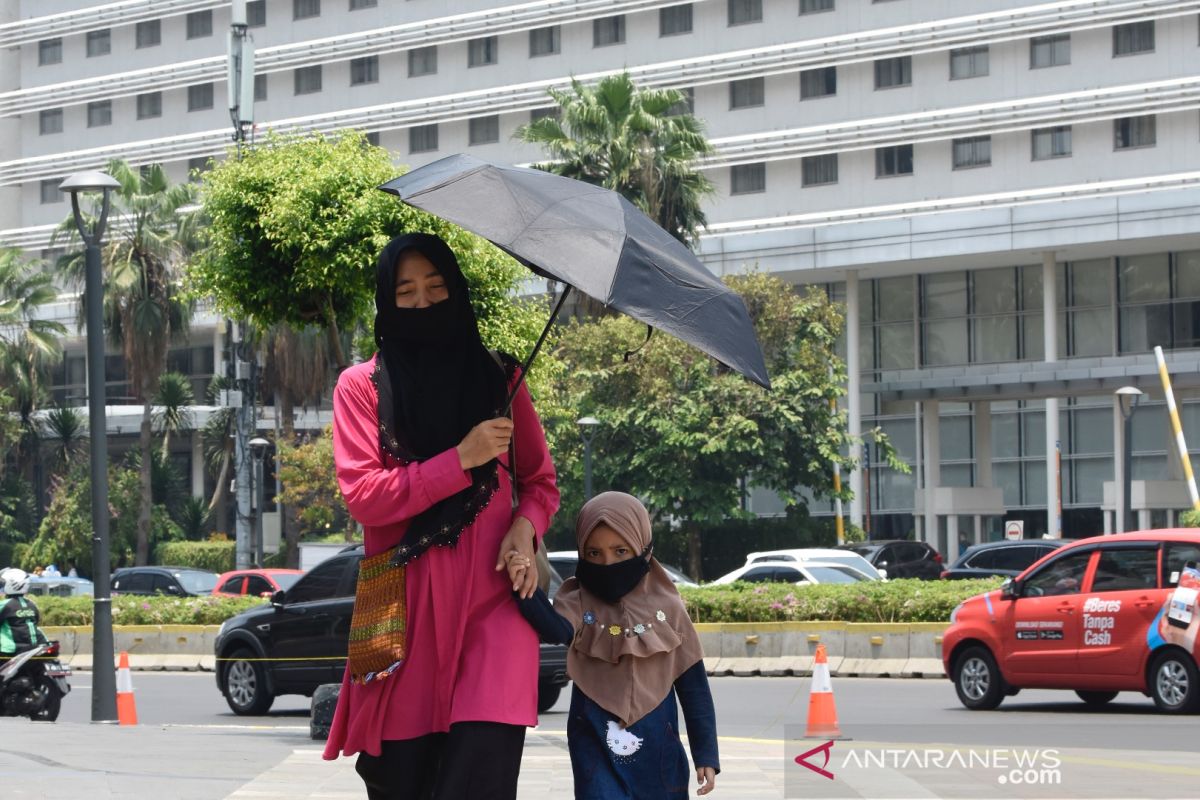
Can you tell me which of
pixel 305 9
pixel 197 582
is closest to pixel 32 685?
pixel 197 582

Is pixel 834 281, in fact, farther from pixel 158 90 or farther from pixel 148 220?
pixel 158 90

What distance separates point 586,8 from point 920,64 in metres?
12.8

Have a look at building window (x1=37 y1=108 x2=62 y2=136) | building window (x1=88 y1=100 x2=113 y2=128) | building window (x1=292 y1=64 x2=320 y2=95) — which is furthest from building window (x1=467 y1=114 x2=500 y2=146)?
building window (x1=37 y1=108 x2=62 y2=136)

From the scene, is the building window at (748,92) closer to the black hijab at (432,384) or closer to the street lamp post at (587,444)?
the street lamp post at (587,444)

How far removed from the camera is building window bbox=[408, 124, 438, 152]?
66.6 meters

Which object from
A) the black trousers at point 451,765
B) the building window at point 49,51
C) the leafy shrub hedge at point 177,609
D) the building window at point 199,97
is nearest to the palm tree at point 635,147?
the leafy shrub hedge at point 177,609

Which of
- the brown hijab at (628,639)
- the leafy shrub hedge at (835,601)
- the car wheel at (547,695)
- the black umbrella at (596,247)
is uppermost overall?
the black umbrella at (596,247)

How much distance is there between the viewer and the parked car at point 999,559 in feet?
101

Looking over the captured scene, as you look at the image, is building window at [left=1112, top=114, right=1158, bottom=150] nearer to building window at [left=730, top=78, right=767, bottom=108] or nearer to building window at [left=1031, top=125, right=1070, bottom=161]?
building window at [left=1031, top=125, right=1070, bottom=161]

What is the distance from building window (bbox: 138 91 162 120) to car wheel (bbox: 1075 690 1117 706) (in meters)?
61.0

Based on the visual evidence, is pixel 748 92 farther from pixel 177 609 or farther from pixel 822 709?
pixel 822 709

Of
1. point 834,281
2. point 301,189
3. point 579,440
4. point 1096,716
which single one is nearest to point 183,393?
point 579,440

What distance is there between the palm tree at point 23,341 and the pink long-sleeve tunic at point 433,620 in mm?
52319

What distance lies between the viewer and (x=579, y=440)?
45.5 m
